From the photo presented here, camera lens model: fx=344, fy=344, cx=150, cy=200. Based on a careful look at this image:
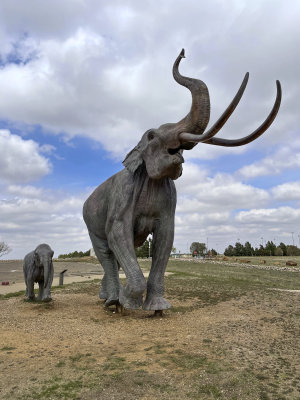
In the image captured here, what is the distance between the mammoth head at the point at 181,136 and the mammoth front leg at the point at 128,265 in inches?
46.6

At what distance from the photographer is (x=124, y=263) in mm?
6312

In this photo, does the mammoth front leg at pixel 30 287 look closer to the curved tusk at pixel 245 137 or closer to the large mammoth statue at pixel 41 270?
the large mammoth statue at pixel 41 270

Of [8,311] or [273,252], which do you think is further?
[273,252]

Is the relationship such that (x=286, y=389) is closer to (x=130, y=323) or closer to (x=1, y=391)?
(x=1, y=391)

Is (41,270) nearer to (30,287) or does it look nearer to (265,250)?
(30,287)

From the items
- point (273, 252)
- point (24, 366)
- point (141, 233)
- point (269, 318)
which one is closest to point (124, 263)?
point (141, 233)

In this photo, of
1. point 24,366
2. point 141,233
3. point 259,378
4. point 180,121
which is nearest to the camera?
point 259,378

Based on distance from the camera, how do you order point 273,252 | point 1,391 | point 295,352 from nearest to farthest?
1. point 1,391
2. point 295,352
3. point 273,252

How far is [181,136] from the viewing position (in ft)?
18.4

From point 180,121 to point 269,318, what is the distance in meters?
4.17

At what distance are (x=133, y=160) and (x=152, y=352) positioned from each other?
11.7 ft

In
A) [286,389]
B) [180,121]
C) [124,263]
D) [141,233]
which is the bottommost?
[286,389]

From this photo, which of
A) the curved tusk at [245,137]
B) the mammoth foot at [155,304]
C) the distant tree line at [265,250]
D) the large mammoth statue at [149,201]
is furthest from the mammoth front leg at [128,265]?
the distant tree line at [265,250]

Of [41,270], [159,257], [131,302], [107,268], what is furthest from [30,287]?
[159,257]
